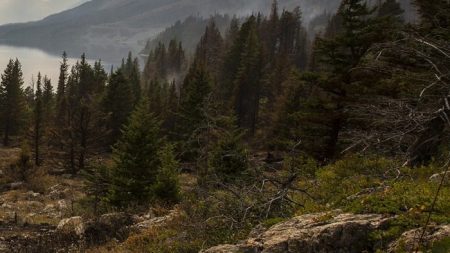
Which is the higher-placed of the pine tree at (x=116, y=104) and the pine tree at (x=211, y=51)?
Answer: the pine tree at (x=211, y=51)

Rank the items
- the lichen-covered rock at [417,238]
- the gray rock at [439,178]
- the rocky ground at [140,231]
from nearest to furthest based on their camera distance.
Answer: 1. the lichen-covered rock at [417,238]
2. the rocky ground at [140,231]
3. the gray rock at [439,178]

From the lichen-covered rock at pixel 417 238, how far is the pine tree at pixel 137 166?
16052 millimetres

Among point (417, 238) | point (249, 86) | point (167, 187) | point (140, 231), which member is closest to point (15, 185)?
point (167, 187)

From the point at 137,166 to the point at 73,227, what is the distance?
7528mm

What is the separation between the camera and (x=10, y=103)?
63531 mm

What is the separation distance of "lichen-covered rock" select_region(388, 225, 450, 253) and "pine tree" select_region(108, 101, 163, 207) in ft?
52.7

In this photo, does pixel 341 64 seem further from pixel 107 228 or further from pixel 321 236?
pixel 321 236

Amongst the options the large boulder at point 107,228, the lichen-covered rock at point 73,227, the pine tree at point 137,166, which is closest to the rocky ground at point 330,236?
the large boulder at point 107,228

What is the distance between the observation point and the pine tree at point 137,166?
22812 mm

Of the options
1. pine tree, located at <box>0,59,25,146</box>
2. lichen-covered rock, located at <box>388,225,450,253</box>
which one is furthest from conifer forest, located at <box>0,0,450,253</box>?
pine tree, located at <box>0,59,25,146</box>

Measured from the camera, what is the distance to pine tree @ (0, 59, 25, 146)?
2501 inches

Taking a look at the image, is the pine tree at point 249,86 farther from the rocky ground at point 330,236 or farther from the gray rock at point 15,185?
the rocky ground at point 330,236

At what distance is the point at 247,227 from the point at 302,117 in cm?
1186

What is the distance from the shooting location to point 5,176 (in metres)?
39.9
